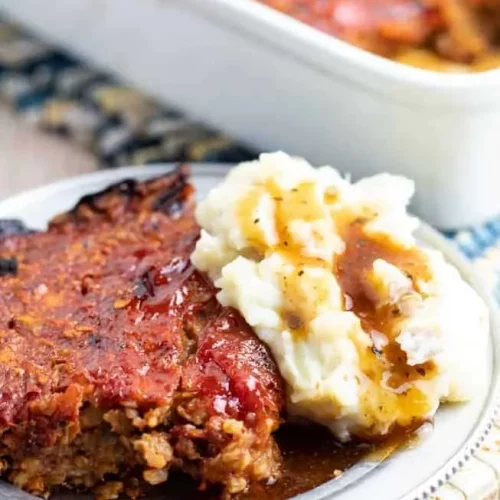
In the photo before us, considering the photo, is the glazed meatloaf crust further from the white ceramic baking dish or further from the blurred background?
the blurred background

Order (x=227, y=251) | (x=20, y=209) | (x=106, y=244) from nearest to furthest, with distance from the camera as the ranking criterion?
(x=227, y=251) → (x=106, y=244) → (x=20, y=209)

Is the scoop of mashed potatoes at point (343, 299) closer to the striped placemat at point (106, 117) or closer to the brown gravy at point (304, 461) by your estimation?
the brown gravy at point (304, 461)

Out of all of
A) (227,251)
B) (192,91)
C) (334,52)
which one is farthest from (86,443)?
(192,91)

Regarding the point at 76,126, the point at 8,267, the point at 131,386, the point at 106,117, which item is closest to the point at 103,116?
the point at 106,117

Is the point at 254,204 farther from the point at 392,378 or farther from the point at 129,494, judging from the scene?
the point at 129,494

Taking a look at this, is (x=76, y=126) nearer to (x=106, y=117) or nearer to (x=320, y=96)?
(x=106, y=117)

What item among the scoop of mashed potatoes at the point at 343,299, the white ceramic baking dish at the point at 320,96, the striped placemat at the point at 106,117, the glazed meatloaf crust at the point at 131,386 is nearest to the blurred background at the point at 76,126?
the striped placemat at the point at 106,117
